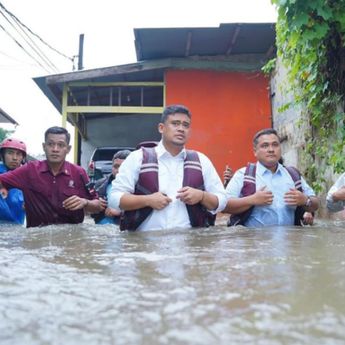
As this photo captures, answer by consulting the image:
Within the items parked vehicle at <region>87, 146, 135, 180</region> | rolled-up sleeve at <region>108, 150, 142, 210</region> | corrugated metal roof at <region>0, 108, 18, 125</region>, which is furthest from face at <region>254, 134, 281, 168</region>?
corrugated metal roof at <region>0, 108, 18, 125</region>

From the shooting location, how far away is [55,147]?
4.14 m

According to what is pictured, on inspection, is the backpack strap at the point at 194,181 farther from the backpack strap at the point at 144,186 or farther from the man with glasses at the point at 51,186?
the man with glasses at the point at 51,186

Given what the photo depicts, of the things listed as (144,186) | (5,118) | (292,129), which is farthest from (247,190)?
(5,118)

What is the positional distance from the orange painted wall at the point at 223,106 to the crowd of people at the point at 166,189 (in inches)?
208

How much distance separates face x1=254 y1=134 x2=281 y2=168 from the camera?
150 inches

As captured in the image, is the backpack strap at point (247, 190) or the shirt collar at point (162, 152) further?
the backpack strap at point (247, 190)

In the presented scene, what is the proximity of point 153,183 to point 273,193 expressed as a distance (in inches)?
46.6

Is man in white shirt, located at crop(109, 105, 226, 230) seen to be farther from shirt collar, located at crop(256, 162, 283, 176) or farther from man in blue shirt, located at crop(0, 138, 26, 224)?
man in blue shirt, located at crop(0, 138, 26, 224)

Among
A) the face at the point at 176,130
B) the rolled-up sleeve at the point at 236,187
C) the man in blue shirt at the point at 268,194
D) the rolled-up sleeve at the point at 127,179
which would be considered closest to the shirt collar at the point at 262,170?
the man in blue shirt at the point at 268,194

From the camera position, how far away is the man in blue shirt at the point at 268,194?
359 cm

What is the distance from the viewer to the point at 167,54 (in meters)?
9.72

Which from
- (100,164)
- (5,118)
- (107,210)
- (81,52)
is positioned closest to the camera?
(107,210)

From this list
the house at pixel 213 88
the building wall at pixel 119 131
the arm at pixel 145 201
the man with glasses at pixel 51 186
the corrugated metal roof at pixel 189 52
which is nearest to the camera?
the arm at pixel 145 201

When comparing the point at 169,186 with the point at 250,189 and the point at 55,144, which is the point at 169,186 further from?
the point at 55,144
